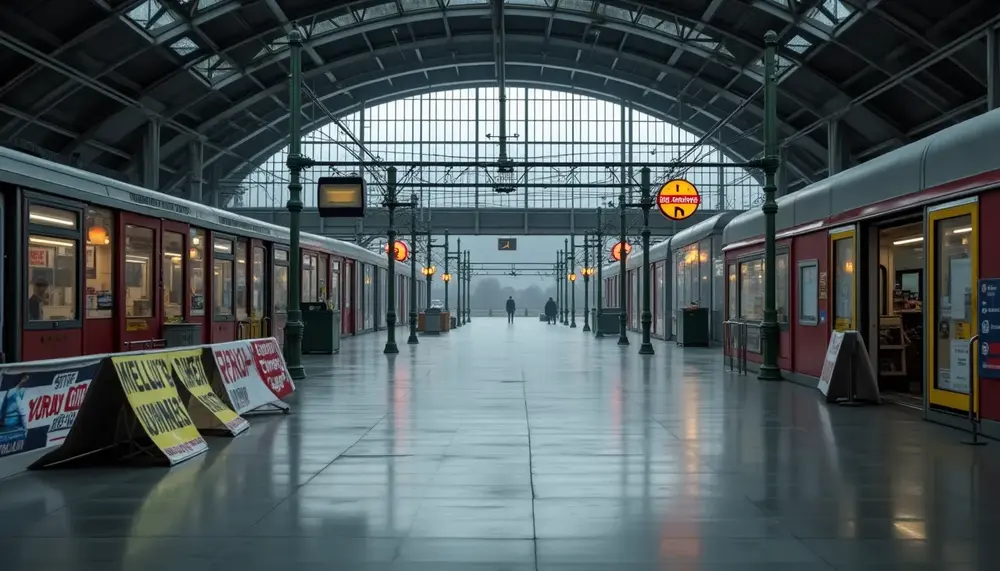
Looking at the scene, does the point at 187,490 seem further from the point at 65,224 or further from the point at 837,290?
the point at 837,290

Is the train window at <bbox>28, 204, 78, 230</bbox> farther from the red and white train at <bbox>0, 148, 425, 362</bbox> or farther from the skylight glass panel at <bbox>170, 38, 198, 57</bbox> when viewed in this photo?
the skylight glass panel at <bbox>170, 38, 198, 57</bbox>

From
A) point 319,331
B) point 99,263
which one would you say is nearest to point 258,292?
point 319,331

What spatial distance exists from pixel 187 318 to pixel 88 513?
11596mm

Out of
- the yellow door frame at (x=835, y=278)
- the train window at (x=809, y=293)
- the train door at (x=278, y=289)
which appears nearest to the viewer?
the yellow door frame at (x=835, y=278)

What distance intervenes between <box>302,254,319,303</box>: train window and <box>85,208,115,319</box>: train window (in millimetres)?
13195

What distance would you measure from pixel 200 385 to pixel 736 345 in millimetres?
13439

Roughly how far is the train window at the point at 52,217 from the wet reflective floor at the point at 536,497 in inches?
166

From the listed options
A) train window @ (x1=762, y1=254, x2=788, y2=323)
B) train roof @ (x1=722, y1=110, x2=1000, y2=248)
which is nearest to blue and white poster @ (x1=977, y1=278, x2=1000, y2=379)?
train roof @ (x1=722, y1=110, x2=1000, y2=248)

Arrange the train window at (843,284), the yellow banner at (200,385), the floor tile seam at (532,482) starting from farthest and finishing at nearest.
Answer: the train window at (843,284) → the yellow banner at (200,385) → the floor tile seam at (532,482)

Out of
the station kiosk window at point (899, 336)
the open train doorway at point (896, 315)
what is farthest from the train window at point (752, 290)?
the station kiosk window at point (899, 336)

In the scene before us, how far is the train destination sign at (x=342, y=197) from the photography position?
19.2 m

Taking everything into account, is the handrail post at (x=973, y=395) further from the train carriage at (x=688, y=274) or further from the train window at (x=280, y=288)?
the train carriage at (x=688, y=274)

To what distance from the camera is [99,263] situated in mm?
14117

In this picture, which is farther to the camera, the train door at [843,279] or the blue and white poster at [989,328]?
the train door at [843,279]
